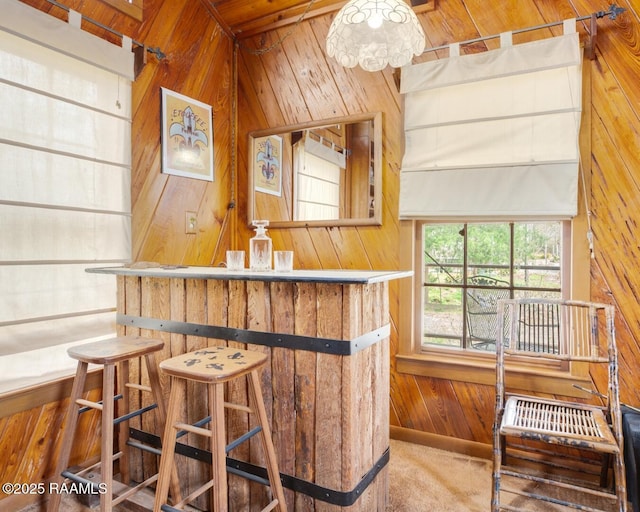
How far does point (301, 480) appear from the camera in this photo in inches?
62.9

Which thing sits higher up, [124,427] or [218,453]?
[218,453]

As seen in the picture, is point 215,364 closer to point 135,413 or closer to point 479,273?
point 135,413

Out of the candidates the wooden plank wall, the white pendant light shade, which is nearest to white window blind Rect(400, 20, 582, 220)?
the wooden plank wall

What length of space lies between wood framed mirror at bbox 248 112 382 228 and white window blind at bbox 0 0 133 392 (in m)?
0.95

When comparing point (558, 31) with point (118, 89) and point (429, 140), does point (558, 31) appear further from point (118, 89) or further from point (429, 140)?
point (118, 89)

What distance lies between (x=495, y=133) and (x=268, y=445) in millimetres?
1962

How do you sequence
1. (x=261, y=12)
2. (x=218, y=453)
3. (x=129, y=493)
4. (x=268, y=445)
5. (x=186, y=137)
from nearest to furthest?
(x=218, y=453) < (x=268, y=445) < (x=129, y=493) < (x=186, y=137) < (x=261, y=12)

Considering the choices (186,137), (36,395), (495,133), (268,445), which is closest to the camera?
(268,445)

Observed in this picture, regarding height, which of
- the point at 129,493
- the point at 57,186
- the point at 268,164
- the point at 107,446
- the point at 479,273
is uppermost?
the point at 268,164

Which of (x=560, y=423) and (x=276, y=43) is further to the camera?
(x=276, y=43)

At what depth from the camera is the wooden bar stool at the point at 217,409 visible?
1.36 m

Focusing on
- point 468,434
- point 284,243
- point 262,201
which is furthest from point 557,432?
point 262,201

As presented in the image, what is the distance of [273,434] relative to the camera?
1.65m

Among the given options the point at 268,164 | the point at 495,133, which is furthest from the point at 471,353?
the point at 268,164
